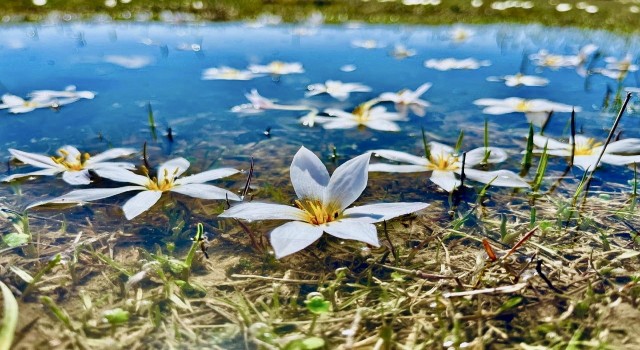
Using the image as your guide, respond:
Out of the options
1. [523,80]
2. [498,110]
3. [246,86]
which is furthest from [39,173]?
[523,80]

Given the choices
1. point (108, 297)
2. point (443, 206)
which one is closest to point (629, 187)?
point (443, 206)

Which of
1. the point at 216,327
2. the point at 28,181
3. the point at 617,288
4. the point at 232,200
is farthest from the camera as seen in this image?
the point at 28,181

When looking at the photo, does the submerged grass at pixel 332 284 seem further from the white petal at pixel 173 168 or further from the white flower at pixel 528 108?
the white flower at pixel 528 108

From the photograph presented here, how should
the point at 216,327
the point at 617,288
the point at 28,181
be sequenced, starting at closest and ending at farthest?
the point at 216,327 → the point at 617,288 → the point at 28,181

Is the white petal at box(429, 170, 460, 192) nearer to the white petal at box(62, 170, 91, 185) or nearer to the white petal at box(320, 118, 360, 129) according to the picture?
the white petal at box(320, 118, 360, 129)

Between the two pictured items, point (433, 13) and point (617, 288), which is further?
point (433, 13)

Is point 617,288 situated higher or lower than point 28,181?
lower

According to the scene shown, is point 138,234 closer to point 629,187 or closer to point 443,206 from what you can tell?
point 443,206
